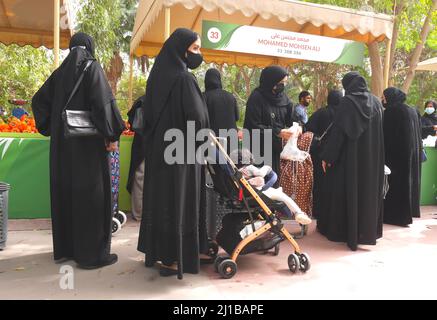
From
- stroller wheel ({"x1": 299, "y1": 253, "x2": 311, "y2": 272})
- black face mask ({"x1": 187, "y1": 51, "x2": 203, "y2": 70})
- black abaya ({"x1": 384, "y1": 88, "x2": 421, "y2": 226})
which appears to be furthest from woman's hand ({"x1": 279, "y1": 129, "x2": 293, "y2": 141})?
black abaya ({"x1": 384, "y1": 88, "x2": 421, "y2": 226})

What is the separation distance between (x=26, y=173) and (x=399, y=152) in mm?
4817

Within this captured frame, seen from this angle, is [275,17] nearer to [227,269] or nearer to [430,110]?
[430,110]

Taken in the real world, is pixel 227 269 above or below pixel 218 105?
below

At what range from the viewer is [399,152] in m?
5.57

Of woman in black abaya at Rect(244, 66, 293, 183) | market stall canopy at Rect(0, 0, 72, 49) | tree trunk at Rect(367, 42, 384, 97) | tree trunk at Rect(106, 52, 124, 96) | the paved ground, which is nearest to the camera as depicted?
the paved ground

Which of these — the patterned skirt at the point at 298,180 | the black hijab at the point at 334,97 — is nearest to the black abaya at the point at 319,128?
the black hijab at the point at 334,97

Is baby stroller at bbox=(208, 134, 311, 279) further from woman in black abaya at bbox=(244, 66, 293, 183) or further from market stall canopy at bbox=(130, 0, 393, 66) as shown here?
market stall canopy at bbox=(130, 0, 393, 66)

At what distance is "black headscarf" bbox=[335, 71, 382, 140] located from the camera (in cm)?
434

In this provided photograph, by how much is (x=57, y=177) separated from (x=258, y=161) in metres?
2.07

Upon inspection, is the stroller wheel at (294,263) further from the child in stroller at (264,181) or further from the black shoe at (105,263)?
the black shoe at (105,263)

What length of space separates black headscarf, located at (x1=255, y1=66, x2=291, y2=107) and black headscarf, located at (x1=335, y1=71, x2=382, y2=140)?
2.10 feet

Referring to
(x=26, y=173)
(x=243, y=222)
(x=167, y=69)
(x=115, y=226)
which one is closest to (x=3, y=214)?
(x=26, y=173)
